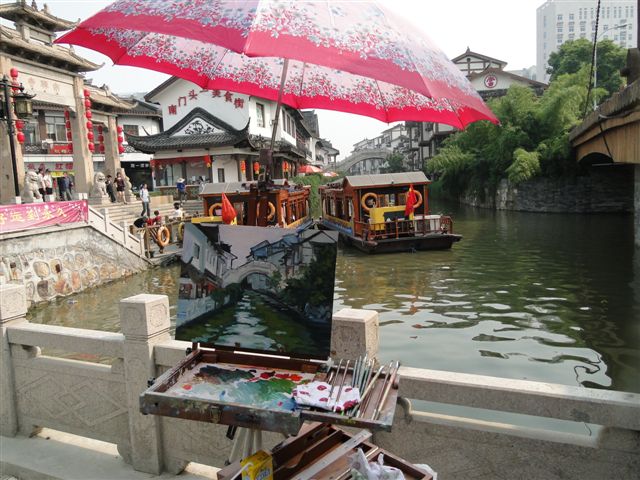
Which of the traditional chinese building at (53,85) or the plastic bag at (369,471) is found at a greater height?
the traditional chinese building at (53,85)

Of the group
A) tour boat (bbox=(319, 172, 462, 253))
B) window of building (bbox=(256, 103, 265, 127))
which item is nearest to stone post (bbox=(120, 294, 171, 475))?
tour boat (bbox=(319, 172, 462, 253))

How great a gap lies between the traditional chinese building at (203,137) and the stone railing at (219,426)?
2769 centimetres

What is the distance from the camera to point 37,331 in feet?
14.4

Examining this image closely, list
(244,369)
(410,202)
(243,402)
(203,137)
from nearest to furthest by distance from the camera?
1. (243,402)
2. (244,369)
3. (410,202)
4. (203,137)

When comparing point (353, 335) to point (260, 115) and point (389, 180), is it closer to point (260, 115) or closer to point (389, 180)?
point (389, 180)

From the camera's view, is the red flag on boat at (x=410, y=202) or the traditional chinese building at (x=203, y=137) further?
the traditional chinese building at (x=203, y=137)

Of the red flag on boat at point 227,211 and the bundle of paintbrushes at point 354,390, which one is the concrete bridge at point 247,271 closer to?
the bundle of paintbrushes at point 354,390

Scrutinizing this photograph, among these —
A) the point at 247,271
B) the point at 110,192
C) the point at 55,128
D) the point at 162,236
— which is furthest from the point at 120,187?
the point at 247,271

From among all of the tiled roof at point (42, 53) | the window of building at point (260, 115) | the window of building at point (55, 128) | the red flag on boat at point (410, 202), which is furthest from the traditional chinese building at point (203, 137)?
the red flag on boat at point (410, 202)

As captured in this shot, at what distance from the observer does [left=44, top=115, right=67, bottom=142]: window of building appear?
34.2 m

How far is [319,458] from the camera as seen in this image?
7.94 feet

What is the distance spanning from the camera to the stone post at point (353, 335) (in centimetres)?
322

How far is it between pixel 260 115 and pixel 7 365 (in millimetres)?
33843

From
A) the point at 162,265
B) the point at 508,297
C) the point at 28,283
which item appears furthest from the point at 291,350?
the point at 162,265
